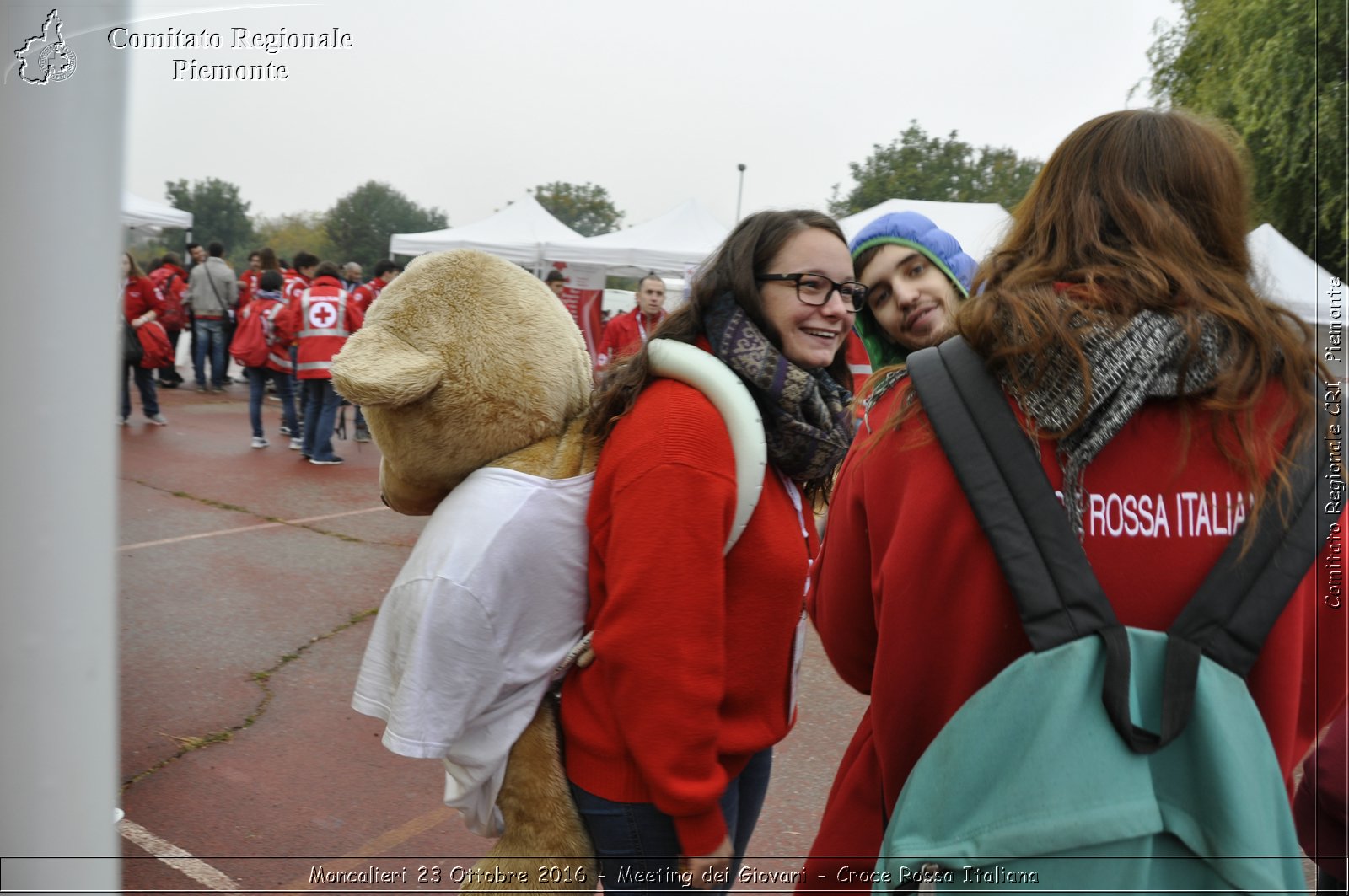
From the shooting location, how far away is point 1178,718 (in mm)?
1086

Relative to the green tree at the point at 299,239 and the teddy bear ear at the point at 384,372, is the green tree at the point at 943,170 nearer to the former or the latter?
the green tree at the point at 299,239

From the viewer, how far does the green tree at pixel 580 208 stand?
22.1 metres

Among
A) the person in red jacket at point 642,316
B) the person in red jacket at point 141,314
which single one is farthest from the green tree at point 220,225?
the person in red jacket at point 642,316

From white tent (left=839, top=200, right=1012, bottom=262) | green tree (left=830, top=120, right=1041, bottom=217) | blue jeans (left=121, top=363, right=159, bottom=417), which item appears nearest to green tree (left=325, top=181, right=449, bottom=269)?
blue jeans (left=121, top=363, right=159, bottom=417)

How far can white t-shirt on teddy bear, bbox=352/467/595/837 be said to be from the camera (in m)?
A: 1.50

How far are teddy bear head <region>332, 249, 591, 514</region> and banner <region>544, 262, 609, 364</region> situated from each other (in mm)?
11268

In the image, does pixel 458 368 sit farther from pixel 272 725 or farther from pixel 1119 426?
pixel 272 725

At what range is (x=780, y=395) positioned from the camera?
1.65 m

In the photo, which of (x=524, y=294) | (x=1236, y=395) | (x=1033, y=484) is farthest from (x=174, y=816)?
(x=1236, y=395)

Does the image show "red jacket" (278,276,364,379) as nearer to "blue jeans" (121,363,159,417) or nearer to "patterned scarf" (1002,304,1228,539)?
"blue jeans" (121,363,159,417)

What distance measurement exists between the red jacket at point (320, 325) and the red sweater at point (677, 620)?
7.92 m

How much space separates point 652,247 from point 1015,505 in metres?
12.0

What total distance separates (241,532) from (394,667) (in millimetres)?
5533

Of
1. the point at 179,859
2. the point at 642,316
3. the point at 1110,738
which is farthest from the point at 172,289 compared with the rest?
the point at 1110,738
